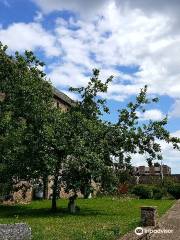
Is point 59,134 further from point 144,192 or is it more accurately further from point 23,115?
point 144,192

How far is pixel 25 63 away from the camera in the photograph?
96.0 feet

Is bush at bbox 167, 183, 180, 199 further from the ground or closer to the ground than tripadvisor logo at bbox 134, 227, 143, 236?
further from the ground

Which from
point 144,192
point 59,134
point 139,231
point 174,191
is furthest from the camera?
point 174,191

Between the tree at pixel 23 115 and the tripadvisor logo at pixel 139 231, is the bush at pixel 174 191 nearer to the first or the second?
the tree at pixel 23 115

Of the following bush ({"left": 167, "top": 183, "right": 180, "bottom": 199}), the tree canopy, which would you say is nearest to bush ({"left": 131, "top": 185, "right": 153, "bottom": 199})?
bush ({"left": 167, "top": 183, "right": 180, "bottom": 199})

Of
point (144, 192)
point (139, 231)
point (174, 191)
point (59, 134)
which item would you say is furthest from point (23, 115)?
point (174, 191)

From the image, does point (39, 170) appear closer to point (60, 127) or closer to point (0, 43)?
point (60, 127)

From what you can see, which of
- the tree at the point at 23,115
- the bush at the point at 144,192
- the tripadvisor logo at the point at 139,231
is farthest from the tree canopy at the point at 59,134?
the bush at the point at 144,192

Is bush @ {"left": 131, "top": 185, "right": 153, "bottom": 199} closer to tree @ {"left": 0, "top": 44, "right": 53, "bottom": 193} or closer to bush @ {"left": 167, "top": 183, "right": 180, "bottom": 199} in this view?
bush @ {"left": 167, "top": 183, "right": 180, "bottom": 199}

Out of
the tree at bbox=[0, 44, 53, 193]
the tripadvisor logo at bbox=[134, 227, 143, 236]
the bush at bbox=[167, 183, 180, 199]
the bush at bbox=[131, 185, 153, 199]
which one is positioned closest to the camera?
the tripadvisor logo at bbox=[134, 227, 143, 236]

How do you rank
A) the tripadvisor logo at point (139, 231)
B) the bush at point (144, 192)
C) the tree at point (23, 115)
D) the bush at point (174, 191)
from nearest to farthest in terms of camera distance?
the tripadvisor logo at point (139, 231) → the tree at point (23, 115) → the bush at point (144, 192) → the bush at point (174, 191)

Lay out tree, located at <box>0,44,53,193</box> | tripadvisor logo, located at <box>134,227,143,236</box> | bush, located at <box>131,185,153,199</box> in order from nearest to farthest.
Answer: tripadvisor logo, located at <box>134,227,143,236</box>, tree, located at <box>0,44,53,193</box>, bush, located at <box>131,185,153,199</box>

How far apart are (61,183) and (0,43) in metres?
9.61

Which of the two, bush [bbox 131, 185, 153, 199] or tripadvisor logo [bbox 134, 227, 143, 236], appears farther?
bush [bbox 131, 185, 153, 199]
